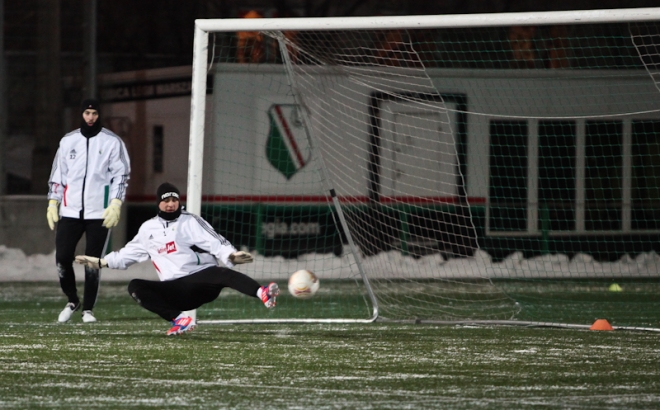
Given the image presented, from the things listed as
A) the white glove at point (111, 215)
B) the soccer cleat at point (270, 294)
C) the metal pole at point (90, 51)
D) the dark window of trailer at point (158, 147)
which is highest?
the metal pole at point (90, 51)

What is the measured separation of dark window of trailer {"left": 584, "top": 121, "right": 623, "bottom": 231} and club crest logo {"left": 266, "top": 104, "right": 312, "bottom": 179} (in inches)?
151

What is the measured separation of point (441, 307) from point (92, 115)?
377cm

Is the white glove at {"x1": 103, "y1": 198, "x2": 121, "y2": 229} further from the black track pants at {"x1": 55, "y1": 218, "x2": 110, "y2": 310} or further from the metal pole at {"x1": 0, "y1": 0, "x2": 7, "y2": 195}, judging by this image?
the metal pole at {"x1": 0, "y1": 0, "x2": 7, "y2": 195}

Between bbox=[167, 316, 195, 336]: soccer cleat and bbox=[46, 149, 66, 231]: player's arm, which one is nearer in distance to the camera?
bbox=[167, 316, 195, 336]: soccer cleat

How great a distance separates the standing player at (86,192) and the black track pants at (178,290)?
1.26 meters

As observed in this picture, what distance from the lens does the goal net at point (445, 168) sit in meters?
13.0

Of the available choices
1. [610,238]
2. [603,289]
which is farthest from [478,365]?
[610,238]

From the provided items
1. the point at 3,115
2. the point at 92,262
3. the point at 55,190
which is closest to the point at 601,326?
the point at 92,262

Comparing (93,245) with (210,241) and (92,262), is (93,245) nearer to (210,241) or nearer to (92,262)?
(92,262)

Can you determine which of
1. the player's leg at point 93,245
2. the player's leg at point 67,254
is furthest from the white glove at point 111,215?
the player's leg at point 67,254

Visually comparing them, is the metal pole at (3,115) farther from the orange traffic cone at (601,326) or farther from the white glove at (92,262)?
the orange traffic cone at (601,326)

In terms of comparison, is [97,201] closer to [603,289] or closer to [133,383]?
[133,383]

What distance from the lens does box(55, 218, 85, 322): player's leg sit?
909 centimetres

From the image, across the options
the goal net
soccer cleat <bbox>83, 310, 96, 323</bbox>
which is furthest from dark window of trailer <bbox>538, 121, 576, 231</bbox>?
soccer cleat <bbox>83, 310, 96, 323</bbox>
